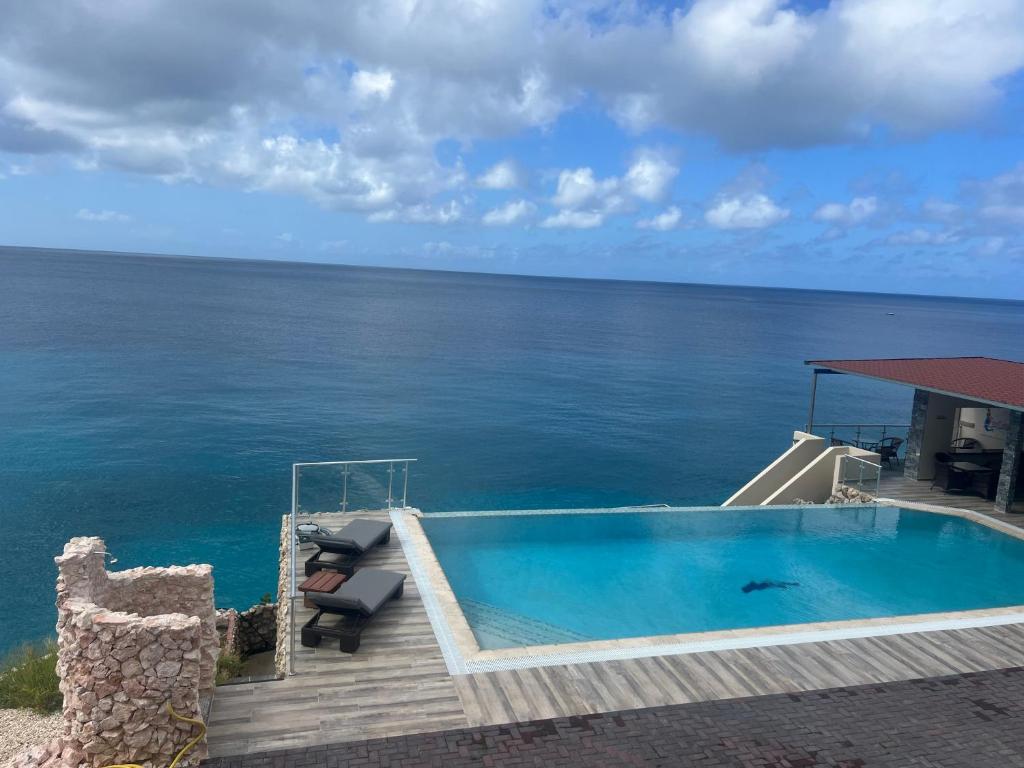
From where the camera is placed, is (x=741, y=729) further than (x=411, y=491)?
No

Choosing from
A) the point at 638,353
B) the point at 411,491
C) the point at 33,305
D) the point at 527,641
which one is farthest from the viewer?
the point at 33,305

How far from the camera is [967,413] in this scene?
1908cm

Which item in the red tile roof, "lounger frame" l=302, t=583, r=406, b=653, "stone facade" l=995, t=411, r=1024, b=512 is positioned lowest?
"lounger frame" l=302, t=583, r=406, b=653

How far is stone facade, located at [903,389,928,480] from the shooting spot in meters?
18.7

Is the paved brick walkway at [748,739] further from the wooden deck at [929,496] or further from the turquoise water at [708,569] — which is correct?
the wooden deck at [929,496]

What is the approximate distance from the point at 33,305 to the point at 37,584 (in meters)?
72.4

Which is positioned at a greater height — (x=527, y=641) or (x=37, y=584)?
(x=527, y=641)

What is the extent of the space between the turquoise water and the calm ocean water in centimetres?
354

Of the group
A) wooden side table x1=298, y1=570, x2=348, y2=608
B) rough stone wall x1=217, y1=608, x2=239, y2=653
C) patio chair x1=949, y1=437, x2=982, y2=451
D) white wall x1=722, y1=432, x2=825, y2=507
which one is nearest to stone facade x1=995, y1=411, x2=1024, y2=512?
patio chair x1=949, y1=437, x2=982, y2=451

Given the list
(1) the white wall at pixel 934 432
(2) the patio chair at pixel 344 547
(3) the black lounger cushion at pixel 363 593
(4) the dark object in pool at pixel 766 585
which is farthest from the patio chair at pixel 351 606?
(1) the white wall at pixel 934 432

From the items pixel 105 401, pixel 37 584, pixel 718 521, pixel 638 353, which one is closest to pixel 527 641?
pixel 718 521

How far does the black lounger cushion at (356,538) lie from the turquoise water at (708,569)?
1.06 metres

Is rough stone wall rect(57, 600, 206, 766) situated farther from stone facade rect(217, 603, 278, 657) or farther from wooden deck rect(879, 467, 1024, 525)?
wooden deck rect(879, 467, 1024, 525)

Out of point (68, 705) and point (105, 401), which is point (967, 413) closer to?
point (68, 705)
